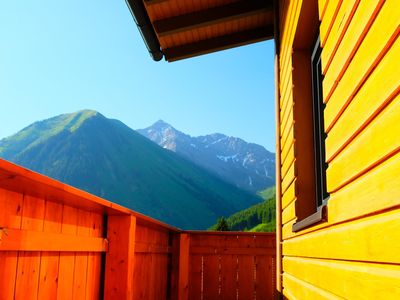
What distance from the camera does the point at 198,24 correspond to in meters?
5.08

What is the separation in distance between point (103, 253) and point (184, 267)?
333cm

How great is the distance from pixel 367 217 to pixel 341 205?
33 centimetres

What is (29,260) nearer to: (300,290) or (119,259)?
(119,259)

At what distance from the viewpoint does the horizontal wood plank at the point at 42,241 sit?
6.92ft

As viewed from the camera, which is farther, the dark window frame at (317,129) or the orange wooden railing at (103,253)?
the dark window frame at (317,129)

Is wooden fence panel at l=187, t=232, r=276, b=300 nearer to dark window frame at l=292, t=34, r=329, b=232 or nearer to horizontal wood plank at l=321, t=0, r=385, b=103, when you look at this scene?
dark window frame at l=292, t=34, r=329, b=232

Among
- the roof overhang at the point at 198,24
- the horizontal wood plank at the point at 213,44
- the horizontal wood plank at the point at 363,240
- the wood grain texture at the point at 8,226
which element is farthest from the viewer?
the horizontal wood plank at the point at 213,44

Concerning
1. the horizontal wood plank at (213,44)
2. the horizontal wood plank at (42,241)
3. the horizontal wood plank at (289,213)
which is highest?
the horizontal wood plank at (213,44)

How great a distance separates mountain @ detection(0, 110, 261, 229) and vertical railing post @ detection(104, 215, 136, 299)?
8609cm

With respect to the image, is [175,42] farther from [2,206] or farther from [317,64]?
[2,206]

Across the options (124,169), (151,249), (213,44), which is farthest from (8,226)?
(124,169)

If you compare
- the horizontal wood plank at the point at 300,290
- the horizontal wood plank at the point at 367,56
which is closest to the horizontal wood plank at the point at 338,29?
the horizontal wood plank at the point at 367,56

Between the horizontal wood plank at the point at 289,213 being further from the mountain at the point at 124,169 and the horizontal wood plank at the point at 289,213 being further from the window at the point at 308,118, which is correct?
the mountain at the point at 124,169

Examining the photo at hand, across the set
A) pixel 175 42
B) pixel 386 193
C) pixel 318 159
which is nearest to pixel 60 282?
pixel 318 159
